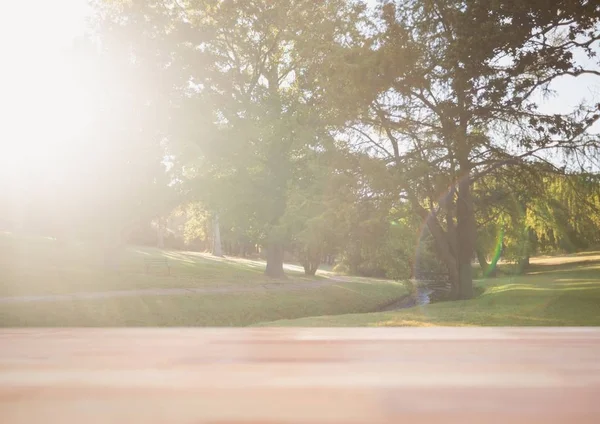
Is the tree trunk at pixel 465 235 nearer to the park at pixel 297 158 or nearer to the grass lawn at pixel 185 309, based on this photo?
the park at pixel 297 158

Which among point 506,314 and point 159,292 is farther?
point 159,292

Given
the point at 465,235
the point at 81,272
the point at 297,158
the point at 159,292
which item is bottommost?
the point at 159,292

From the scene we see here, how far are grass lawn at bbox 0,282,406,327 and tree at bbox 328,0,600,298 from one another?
8.49 metres

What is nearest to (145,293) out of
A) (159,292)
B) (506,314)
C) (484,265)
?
(159,292)

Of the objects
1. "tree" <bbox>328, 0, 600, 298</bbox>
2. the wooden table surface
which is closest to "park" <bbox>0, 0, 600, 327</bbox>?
"tree" <bbox>328, 0, 600, 298</bbox>

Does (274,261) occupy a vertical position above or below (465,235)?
below

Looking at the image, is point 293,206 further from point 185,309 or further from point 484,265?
point 484,265

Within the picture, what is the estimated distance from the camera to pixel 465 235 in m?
21.1

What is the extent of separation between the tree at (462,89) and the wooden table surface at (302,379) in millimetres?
14591

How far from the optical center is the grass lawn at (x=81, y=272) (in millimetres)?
24203

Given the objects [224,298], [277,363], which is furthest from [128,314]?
[277,363]

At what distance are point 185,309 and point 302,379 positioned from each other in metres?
22.6

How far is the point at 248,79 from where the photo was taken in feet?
109

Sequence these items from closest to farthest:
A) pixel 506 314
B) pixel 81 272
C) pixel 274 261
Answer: pixel 506 314 → pixel 81 272 → pixel 274 261
